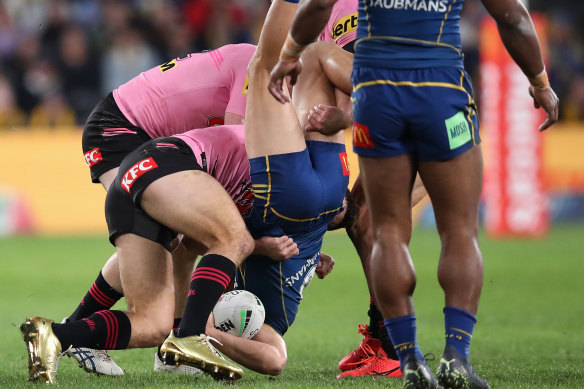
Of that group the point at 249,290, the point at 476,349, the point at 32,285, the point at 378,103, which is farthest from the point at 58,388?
the point at 32,285

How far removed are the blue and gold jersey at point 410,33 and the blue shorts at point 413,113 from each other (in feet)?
0.13

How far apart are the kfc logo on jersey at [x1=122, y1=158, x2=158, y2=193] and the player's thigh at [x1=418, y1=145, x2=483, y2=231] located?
1.17 m

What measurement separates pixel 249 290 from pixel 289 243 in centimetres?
35

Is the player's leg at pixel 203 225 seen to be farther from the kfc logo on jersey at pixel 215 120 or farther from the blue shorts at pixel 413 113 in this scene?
the kfc logo on jersey at pixel 215 120

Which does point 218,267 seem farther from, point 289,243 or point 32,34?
point 32,34

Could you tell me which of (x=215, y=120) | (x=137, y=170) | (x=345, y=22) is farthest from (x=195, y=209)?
(x=345, y=22)

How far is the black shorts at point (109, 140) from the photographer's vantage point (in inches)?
203

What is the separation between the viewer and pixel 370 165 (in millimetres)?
3727

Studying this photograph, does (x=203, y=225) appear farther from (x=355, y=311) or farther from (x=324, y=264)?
(x=355, y=311)

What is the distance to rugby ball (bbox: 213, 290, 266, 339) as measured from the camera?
14.1 ft

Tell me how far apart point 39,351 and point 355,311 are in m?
3.67

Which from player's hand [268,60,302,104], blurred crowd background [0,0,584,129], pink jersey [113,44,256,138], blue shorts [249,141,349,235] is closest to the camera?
player's hand [268,60,302,104]

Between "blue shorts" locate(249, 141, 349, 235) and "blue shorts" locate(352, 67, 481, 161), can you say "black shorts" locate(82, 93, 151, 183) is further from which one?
"blue shorts" locate(352, 67, 481, 161)

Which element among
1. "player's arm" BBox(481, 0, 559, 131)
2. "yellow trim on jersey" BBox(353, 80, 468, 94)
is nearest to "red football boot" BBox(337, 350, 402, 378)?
"player's arm" BBox(481, 0, 559, 131)
